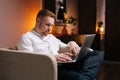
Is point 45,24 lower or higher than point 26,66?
higher

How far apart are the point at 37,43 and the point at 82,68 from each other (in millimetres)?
480

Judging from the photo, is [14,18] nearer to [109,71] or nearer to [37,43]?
[37,43]

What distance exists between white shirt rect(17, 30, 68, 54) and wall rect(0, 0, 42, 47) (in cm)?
99

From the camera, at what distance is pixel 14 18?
11.0 ft

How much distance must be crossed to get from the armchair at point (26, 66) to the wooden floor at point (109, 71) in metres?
2.53

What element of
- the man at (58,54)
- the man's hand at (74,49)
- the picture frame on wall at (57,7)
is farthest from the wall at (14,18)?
the man's hand at (74,49)

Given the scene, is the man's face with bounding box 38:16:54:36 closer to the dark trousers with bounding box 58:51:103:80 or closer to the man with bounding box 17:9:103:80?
the man with bounding box 17:9:103:80

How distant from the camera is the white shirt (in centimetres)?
212

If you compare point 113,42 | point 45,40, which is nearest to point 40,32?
point 45,40

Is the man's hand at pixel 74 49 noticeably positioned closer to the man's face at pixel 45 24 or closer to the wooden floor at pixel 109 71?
the man's face at pixel 45 24

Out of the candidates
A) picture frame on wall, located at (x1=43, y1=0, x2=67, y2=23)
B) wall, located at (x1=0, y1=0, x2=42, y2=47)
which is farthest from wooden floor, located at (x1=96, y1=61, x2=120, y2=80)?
wall, located at (x1=0, y1=0, x2=42, y2=47)

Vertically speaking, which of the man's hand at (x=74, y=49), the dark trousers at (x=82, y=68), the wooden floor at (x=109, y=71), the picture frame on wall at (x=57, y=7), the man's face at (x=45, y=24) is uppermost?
the picture frame on wall at (x=57, y=7)

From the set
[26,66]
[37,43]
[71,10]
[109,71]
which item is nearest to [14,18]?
[37,43]

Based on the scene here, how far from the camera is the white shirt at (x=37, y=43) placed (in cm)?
212
